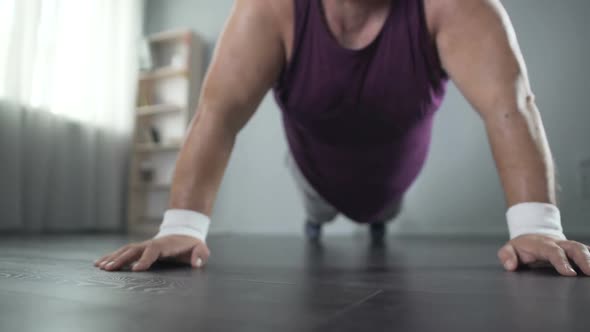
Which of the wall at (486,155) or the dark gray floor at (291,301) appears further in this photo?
the wall at (486,155)

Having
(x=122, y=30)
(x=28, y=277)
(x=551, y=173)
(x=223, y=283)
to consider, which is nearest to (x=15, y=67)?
(x=122, y=30)

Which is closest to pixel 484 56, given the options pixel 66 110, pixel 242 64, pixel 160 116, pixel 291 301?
pixel 242 64

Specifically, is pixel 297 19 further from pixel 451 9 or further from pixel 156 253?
pixel 156 253

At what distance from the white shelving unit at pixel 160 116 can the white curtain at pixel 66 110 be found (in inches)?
4.9

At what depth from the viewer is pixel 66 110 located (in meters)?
2.78

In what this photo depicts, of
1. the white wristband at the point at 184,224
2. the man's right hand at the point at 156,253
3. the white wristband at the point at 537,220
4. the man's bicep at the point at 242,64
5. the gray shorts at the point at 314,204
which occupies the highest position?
the man's bicep at the point at 242,64

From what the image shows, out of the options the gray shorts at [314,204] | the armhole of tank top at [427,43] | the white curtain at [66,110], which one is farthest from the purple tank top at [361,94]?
the white curtain at [66,110]

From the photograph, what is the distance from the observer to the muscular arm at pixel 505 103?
63cm

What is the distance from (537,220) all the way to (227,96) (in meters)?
0.57

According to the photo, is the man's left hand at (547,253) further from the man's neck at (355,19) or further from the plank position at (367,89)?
the man's neck at (355,19)

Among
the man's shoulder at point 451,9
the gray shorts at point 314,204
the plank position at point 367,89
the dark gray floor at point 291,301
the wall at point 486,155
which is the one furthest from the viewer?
the wall at point 486,155

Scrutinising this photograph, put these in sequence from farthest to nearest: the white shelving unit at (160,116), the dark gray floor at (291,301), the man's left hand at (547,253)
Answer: the white shelving unit at (160,116), the man's left hand at (547,253), the dark gray floor at (291,301)

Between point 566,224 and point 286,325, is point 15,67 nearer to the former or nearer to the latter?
point 286,325

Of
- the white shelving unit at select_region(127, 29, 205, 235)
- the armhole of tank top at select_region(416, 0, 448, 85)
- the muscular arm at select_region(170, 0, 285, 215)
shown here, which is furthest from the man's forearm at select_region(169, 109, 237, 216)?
the white shelving unit at select_region(127, 29, 205, 235)
